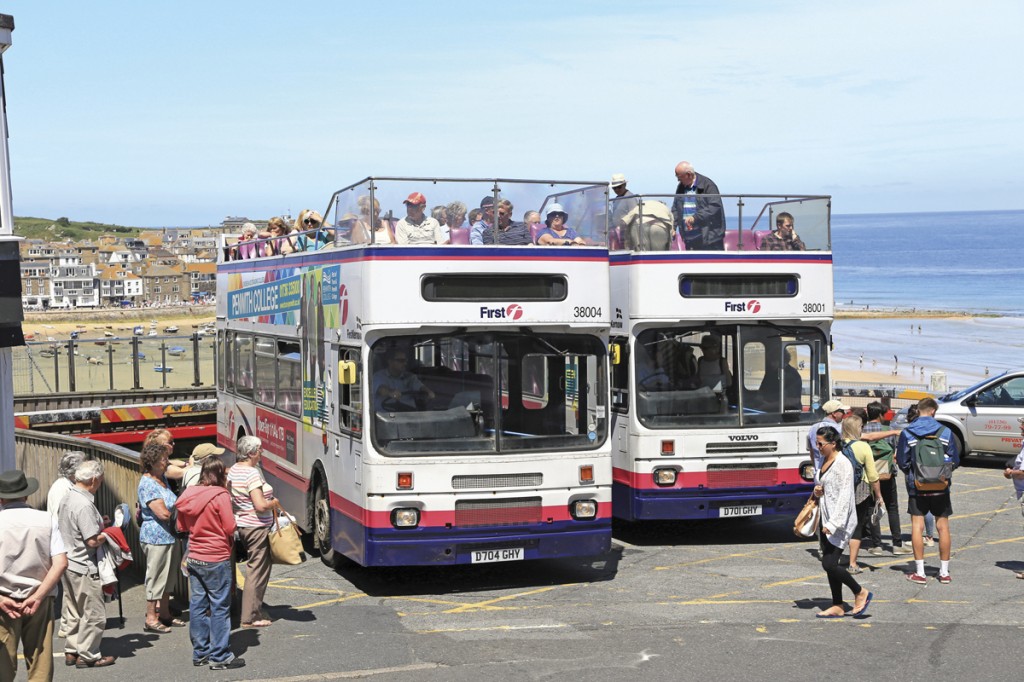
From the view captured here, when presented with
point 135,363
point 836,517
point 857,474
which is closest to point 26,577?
point 836,517

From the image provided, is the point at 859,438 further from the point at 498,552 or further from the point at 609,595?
the point at 498,552

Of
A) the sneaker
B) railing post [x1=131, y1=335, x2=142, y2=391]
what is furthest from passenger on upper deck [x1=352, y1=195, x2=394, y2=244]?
railing post [x1=131, y1=335, x2=142, y2=391]

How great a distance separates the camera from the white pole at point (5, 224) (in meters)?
13.0

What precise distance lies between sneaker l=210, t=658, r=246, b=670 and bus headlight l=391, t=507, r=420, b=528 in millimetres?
2470

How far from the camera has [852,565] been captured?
45.2 feet

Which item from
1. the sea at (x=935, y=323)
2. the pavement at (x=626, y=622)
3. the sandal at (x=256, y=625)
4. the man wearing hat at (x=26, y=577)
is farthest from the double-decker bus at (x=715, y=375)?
the sea at (x=935, y=323)

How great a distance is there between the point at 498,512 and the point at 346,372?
192 cm

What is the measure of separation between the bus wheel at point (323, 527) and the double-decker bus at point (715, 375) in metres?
3.33

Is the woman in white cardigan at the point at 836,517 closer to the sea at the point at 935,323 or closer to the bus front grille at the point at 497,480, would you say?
the bus front grille at the point at 497,480

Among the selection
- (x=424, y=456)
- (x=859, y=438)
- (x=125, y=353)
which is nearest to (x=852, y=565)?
(x=859, y=438)

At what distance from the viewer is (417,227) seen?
497 inches

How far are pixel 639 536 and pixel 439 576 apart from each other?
3.30 m

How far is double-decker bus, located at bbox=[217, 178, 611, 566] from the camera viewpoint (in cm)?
1233

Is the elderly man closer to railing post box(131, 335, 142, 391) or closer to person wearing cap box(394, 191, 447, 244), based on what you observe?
person wearing cap box(394, 191, 447, 244)
